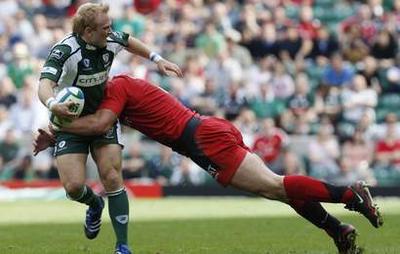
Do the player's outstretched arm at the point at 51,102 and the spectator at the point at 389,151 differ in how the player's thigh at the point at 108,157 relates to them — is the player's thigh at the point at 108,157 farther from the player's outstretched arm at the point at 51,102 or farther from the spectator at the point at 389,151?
the spectator at the point at 389,151

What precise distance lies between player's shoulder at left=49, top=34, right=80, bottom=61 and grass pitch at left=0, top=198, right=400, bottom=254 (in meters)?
1.90

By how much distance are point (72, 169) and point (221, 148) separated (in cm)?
130

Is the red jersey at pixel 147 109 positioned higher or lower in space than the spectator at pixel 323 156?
higher

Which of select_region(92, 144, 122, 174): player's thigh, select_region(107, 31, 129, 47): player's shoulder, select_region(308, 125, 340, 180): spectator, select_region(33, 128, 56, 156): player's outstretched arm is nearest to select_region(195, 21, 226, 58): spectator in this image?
select_region(308, 125, 340, 180): spectator

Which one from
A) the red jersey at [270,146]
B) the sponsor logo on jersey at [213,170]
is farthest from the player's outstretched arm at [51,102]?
the red jersey at [270,146]

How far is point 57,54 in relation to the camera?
30.1 feet

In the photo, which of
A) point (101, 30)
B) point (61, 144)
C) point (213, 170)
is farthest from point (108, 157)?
point (101, 30)

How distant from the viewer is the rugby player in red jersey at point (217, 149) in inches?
354

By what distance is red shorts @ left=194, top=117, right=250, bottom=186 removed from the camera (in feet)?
29.7

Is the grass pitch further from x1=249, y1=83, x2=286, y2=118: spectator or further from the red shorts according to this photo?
x1=249, y1=83, x2=286, y2=118: spectator

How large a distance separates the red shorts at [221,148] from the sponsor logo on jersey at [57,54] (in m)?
1.29

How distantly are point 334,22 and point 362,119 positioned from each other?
14.9 ft

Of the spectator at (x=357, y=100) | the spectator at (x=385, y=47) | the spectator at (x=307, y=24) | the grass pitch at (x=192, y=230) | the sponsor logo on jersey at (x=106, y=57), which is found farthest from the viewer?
the spectator at (x=307, y=24)

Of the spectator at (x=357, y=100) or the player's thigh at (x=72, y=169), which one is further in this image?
the spectator at (x=357, y=100)
